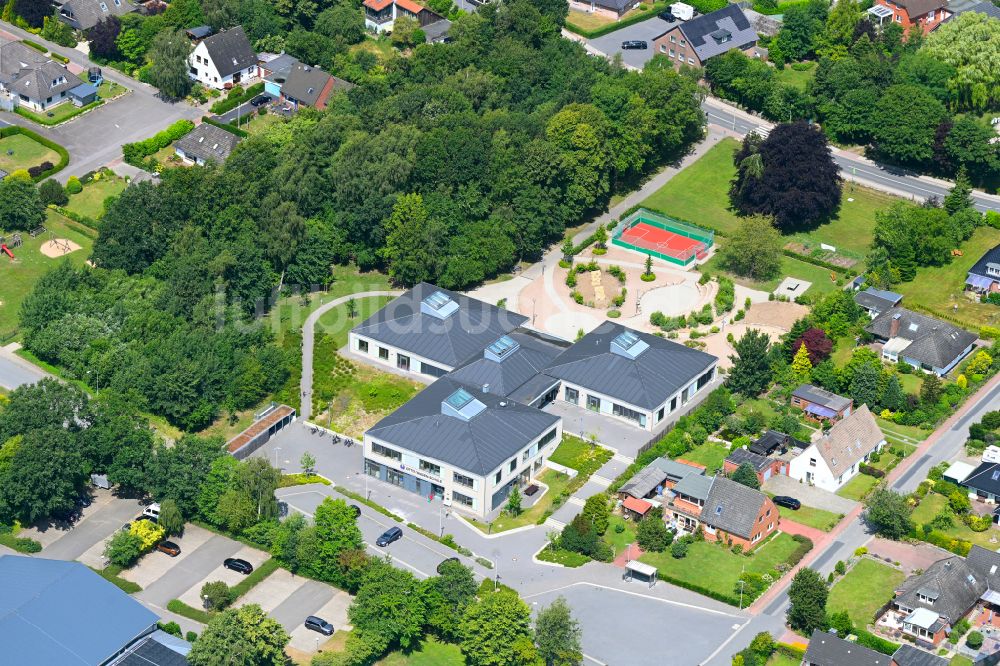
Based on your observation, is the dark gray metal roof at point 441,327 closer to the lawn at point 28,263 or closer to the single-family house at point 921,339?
the lawn at point 28,263

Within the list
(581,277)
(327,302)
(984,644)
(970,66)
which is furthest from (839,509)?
(970,66)

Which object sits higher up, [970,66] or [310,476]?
[970,66]

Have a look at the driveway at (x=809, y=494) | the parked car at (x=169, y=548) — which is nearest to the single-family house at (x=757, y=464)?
the driveway at (x=809, y=494)

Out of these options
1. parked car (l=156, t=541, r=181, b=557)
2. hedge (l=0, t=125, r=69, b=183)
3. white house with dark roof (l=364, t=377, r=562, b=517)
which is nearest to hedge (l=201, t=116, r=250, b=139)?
hedge (l=0, t=125, r=69, b=183)

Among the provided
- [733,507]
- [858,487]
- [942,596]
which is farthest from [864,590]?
[858,487]

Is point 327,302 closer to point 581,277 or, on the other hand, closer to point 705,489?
point 581,277

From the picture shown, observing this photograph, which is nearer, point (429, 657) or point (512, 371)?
point (429, 657)

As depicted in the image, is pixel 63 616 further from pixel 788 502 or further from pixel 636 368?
pixel 788 502
